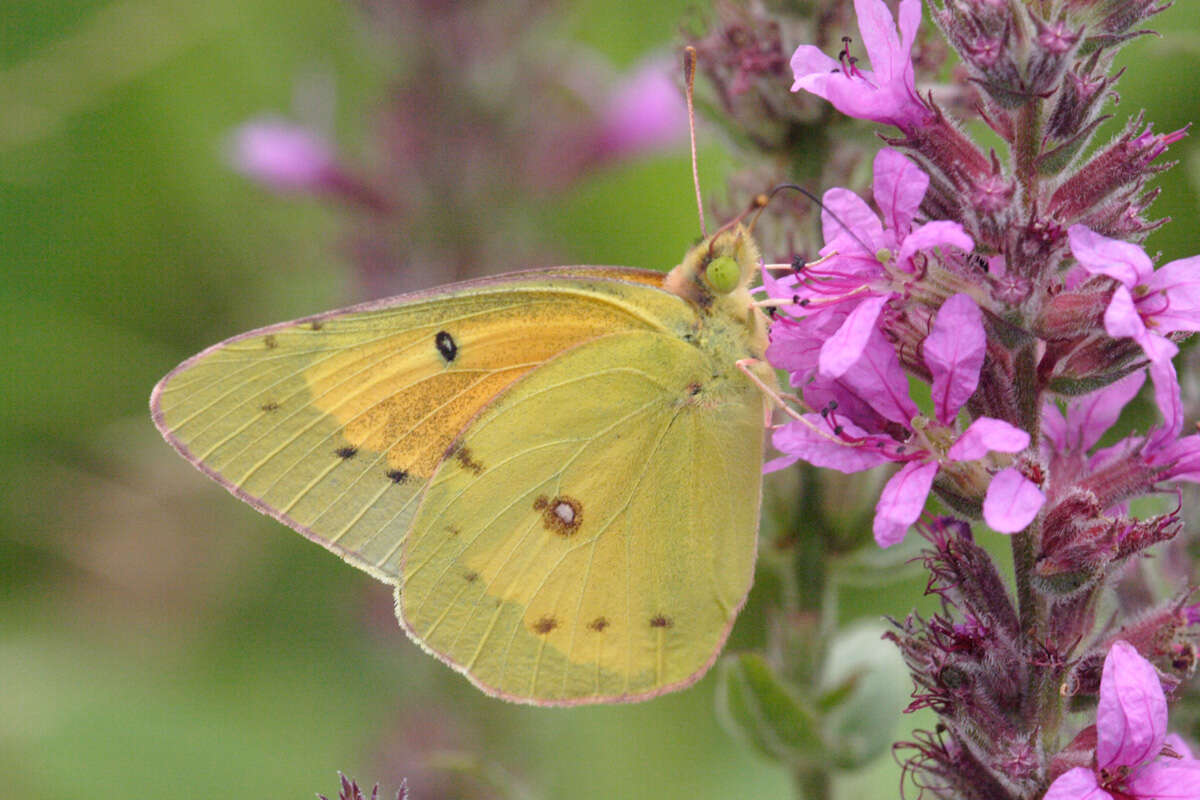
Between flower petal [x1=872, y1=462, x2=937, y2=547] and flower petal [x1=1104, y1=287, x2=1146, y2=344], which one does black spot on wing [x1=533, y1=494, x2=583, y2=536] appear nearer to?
flower petal [x1=872, y1=462, x2=937, y2=547]

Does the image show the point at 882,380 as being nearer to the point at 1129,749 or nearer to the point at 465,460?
the point at 1129,749

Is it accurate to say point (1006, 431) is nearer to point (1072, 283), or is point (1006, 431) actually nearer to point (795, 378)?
point (1072, 283)

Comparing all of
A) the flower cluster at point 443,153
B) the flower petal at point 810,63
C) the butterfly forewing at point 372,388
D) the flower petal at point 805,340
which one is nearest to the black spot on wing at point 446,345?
the butterfly forewing at point 372,388

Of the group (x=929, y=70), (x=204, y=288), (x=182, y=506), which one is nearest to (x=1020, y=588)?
(x=929, y=70)

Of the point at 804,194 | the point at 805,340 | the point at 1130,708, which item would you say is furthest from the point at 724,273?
the point at 1130,708

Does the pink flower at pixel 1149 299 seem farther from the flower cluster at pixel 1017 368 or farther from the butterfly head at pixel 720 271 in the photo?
the butterfly head at pixel 720 271
